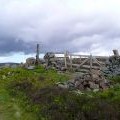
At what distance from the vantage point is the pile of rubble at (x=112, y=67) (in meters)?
32.3

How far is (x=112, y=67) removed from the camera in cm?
3366

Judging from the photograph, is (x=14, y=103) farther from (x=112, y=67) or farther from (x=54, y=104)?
(x=112, y=67)

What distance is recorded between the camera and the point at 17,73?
35094mm

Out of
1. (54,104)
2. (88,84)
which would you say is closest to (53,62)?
(88,84)

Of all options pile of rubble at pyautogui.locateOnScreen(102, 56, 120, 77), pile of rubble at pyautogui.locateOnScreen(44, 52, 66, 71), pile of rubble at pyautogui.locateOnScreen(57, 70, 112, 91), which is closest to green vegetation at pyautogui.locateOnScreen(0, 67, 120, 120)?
pile of rubble at pyautogui.locateOnScreen(57, 70, 112, 91)

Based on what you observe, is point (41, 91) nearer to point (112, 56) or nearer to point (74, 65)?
point (112, 56)

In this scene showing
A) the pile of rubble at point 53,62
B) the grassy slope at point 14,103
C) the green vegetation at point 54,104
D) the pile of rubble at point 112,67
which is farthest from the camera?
the pile of rubble at point 53,62

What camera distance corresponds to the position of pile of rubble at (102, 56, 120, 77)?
32.3 m

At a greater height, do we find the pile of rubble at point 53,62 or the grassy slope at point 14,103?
the pile of rubble at point 53,62

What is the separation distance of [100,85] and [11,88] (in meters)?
5.48

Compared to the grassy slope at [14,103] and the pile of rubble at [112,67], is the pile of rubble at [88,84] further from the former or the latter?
the pile of rubble at [112,67]

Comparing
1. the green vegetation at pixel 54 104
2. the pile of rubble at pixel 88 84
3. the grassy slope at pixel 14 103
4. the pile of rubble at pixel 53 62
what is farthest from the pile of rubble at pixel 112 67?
the green vegetation at pixel 54 104

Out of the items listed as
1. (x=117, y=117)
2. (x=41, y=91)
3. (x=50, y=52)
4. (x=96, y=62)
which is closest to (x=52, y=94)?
(x=41, y=91)

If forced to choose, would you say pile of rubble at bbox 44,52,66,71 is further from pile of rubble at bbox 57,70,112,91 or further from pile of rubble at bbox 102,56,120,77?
pile of rubble at bbox 57,70,112,91
